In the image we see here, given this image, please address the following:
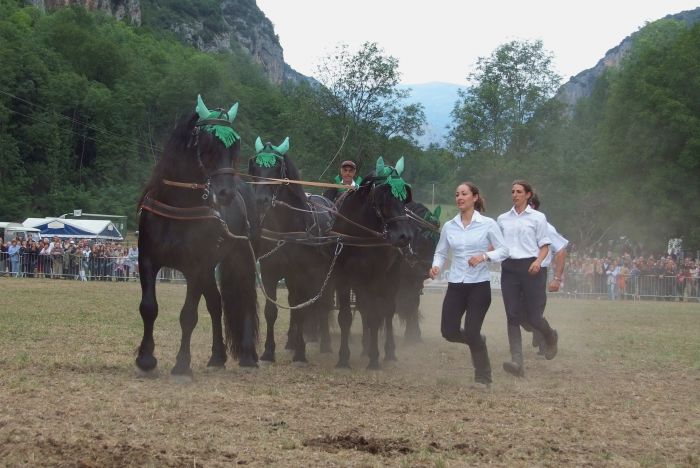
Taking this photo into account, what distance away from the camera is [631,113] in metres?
53.3

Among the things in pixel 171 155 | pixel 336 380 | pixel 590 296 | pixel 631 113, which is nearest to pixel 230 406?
pixel 336 380

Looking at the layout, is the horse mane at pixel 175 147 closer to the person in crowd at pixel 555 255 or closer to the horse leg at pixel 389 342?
the horse leg at pixel 389 342

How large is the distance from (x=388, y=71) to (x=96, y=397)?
48.3m

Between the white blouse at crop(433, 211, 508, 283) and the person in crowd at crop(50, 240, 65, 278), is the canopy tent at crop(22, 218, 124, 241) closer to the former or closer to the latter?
the person in crowd at crop(50, 240, 65, 278)

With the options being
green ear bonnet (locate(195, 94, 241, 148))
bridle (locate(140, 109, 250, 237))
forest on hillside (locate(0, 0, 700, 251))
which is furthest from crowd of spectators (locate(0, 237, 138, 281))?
green ear bonnet (locate(195, 94, 241, 148))

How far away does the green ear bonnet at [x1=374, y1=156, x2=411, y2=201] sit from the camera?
11211 millimetres

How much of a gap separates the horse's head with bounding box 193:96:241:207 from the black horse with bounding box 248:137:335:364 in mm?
2030

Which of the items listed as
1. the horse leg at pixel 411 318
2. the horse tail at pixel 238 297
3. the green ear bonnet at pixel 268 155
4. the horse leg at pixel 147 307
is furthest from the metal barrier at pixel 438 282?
the horse leg at pixel 147 307

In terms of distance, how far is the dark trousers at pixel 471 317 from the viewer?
971cm

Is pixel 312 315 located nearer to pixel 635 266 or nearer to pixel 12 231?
pixel 635 266

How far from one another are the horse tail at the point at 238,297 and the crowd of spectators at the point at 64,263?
94.0 ft

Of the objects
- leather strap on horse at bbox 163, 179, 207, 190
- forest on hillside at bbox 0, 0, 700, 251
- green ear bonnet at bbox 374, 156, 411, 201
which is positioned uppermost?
forest on hillside at bbox 0, 0, 700, 251

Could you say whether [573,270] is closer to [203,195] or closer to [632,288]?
[632,288]

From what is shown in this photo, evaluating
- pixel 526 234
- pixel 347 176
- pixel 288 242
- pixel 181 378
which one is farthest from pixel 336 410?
pixel 347 176
